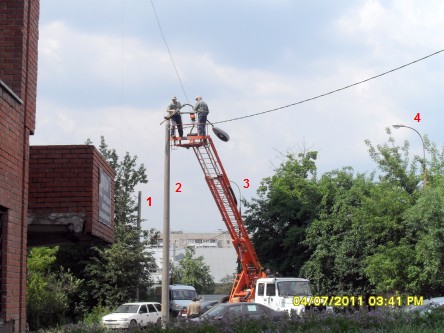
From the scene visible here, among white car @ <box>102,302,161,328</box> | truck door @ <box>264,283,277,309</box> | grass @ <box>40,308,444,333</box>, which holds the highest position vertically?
truck door @ <box>264,283,277,309</box>

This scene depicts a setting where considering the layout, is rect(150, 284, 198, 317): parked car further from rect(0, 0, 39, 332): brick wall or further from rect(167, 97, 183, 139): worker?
rect(0, 0, 39, 332): brick wall

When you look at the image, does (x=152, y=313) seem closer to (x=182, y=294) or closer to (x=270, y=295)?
(x=182, y=294)

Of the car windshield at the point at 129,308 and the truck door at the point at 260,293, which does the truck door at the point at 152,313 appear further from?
the truck door at the point at 260,293

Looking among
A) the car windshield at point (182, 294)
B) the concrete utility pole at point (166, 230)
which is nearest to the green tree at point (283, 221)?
the car windshield at point (182, 294)

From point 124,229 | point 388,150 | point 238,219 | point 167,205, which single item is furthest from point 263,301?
point 124,229

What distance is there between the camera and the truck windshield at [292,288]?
2770 cm

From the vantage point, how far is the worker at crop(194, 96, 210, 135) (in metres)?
28.3

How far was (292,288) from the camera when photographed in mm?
27891

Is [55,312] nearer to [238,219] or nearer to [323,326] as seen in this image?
[238,219]

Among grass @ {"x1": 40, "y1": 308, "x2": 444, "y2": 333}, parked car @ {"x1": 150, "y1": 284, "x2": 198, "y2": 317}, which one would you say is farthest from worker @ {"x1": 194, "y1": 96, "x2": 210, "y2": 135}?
grass @ {"x1": 40, "y1": 308, "x2": 444, "y2": 333}

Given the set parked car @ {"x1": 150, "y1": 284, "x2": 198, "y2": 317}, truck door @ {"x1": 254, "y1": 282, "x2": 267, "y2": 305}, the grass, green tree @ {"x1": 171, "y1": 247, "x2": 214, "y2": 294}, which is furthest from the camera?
green tree @ {"x1": 171, "y1": 247, "x2": 214, "y2": 294}

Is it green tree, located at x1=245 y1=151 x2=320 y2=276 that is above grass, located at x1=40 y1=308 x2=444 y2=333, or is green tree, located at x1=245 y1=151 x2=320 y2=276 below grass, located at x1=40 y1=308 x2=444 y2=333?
above

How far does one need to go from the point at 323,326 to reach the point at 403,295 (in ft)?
70.0

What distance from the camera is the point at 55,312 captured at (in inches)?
1281
